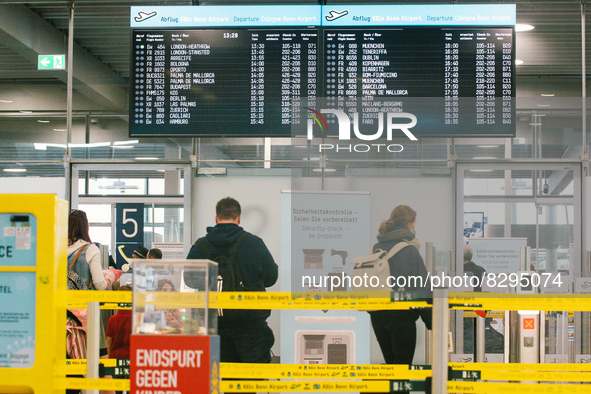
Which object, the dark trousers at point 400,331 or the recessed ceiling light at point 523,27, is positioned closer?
the dark trousers at point 400,331

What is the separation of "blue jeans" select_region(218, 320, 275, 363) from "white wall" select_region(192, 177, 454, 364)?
1.83 m

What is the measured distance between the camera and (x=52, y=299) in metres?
2.54

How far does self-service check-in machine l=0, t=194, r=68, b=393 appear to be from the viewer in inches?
99.7

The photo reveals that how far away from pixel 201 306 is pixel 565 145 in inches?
170

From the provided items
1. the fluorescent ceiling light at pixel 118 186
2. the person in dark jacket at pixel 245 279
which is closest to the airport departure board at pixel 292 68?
the fluorescent ceiling light at pixel 118 186

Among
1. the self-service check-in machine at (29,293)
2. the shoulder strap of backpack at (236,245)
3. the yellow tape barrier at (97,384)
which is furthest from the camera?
the shoulder strap of backpack at (236,245)

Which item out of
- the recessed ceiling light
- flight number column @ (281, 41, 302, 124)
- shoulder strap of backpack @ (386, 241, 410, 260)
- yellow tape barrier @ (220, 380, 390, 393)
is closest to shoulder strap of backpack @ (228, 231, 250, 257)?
yellow tape barrier @ (220, 380, 390, 393)

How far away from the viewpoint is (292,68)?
189 inches

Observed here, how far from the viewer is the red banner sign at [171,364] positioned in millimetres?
2338

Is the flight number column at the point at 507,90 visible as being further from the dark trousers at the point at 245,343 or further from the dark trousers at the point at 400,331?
the dark trousers at the point at 245,343

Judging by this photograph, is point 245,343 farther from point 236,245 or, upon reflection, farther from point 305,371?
point 236,245

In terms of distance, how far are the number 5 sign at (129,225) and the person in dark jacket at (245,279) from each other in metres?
2.15

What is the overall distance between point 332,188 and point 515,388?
285cm

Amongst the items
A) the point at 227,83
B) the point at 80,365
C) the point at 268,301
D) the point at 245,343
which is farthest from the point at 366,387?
the point at 227,83
